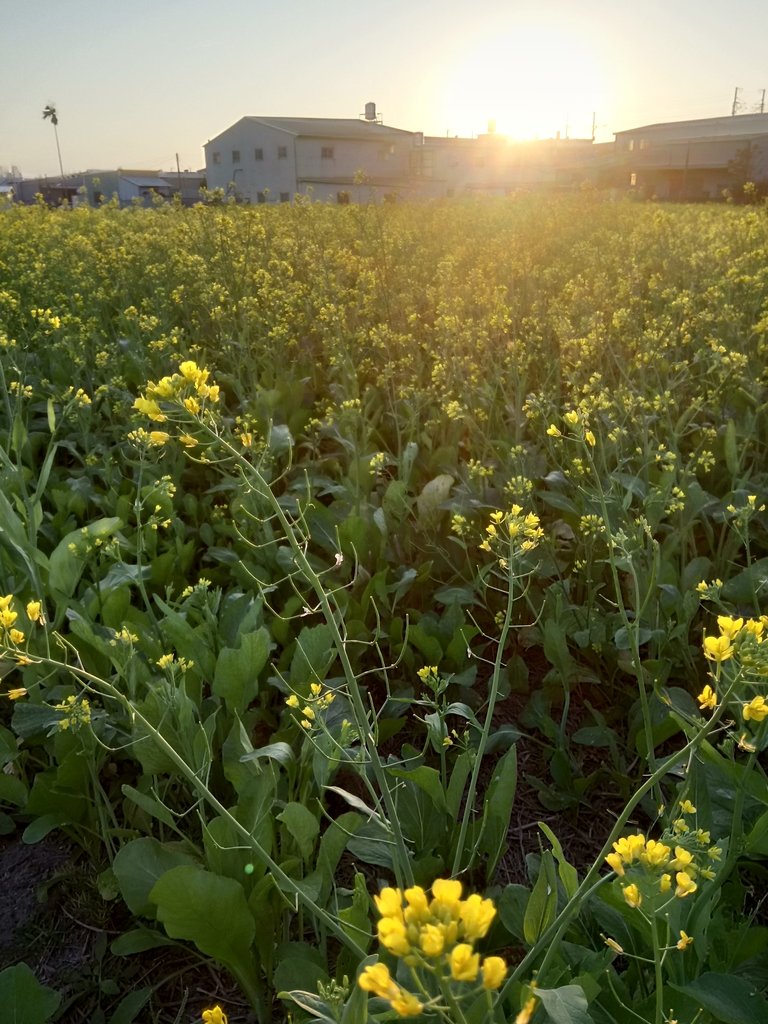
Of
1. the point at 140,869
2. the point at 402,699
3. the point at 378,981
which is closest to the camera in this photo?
the point at 378,981

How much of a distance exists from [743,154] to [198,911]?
105ft

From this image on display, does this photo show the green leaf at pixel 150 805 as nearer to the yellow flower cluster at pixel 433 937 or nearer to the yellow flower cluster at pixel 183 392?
the yellow flower cluster at pixel 183 392

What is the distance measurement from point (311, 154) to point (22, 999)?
41.2 meters

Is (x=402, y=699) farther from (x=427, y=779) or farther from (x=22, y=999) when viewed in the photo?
(x=22, y=999)

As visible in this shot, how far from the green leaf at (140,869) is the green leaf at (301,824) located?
Answer: 22 cm

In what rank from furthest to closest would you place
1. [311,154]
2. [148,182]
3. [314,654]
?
[148,182]
[311,154]
[314,654]

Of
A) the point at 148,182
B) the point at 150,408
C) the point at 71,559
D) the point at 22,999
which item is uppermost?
the point at 148,182

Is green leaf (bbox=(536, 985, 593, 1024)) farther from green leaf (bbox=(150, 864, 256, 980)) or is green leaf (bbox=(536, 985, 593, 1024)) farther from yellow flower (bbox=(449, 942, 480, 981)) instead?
green leaf (bbox=(150, 864, 256, 980))

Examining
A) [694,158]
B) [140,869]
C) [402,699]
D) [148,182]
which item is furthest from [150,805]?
[148,182]

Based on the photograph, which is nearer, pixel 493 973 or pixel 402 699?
pixel 493 973

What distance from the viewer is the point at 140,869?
145 centimetres

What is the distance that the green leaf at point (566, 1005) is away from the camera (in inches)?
34.6

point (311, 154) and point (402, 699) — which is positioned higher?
point (311, 154)

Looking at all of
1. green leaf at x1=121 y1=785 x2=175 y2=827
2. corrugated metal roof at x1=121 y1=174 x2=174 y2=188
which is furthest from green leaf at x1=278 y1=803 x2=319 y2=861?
corrugated metal roof at x1=121 y1=174 x2=174 y2=188
